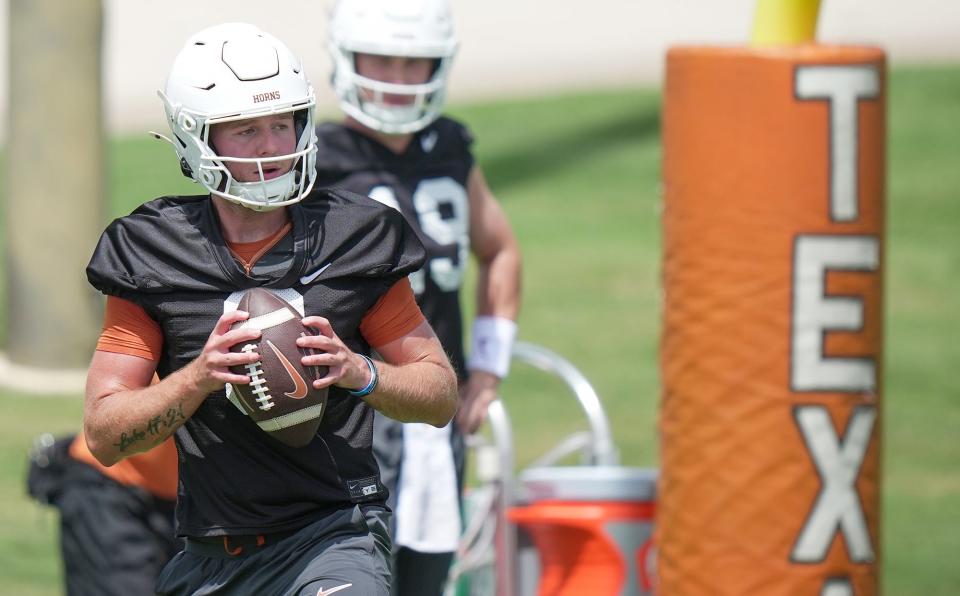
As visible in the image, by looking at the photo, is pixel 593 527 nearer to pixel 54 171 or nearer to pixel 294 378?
pixel 294 378

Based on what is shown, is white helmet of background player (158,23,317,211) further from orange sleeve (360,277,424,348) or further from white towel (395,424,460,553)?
white towel (395,424,460,553)

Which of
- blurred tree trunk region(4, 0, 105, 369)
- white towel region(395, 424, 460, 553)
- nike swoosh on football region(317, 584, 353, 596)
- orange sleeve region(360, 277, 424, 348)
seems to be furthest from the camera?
blurred tree trunk region(4, 0, 105, 369)

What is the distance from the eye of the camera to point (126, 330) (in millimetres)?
3721

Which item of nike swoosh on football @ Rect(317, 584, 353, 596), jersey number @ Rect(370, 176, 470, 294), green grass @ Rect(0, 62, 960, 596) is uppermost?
jersey number @ Rect(370, 176, 470, 294)

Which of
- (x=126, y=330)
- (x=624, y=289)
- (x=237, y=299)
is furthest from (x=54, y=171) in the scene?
(x=237, y=299)

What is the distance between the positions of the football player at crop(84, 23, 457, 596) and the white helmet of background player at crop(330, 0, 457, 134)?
1526 mm

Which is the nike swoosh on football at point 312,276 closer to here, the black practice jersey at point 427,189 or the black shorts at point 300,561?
the black shorts at point 300,561

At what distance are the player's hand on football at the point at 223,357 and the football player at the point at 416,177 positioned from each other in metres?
1.83

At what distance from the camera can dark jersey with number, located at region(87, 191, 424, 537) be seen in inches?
145

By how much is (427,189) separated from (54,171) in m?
5.97

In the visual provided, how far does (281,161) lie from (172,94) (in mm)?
325

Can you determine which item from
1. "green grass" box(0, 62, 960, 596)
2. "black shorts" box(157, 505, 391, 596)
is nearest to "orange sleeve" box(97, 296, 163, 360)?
"black shorts" box(157, 505, 391, 596)

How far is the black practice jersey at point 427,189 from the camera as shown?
540 centimetres

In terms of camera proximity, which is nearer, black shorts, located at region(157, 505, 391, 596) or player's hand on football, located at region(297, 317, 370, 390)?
player's hand on football, located at region(297, 317, 370, 390)
